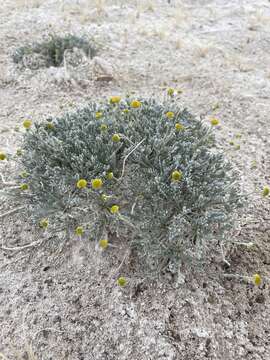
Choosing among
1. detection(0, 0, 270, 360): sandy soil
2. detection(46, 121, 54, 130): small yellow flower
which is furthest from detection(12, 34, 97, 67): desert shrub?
detection(46, 121, 54, 130): small yellow flower

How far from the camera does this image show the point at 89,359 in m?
2.11

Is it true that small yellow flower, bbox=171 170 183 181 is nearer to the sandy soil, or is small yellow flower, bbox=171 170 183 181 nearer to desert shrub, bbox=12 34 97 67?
the sandy soil

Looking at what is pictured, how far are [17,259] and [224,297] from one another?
1574 mm

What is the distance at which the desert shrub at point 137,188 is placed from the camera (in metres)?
2.46

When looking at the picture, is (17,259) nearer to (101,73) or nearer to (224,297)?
(224,297)

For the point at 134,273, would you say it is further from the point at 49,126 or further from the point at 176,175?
the point at 49,126

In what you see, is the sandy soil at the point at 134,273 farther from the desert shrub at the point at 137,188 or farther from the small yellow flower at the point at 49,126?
the small yellow flower at the point at 49,126

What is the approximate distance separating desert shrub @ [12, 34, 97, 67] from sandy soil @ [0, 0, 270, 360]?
25cm

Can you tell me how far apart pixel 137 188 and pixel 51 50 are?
4207mm

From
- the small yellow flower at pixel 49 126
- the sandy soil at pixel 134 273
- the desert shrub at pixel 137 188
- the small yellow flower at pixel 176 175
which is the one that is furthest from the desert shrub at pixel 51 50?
the small yellow flower at pixel 176 175

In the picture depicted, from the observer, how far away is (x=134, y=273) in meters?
2.52

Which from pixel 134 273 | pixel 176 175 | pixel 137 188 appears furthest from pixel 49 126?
pixel 134 273

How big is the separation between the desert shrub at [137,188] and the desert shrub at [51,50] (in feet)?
10.1

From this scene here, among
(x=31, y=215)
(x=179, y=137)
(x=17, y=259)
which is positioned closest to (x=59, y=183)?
(x=31, y=215)
